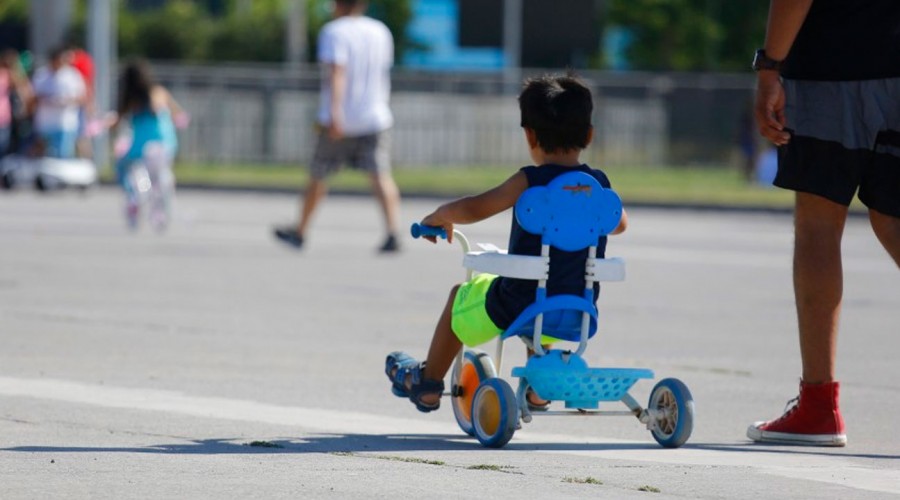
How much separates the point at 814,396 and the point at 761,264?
8.79m

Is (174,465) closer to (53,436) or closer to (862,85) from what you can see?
(53,436)

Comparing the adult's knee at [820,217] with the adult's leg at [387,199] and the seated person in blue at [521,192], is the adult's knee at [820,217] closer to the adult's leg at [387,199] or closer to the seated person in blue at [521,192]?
the seated person in blue at [521,192]

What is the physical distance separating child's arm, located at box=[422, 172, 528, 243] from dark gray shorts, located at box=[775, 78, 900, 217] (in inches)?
33.1

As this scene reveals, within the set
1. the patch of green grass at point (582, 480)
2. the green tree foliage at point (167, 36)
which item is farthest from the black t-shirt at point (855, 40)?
the green tree foliage at point (167, 36)

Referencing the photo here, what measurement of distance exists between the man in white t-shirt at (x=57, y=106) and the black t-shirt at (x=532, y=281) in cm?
1962

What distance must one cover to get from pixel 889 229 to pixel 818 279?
0.28m

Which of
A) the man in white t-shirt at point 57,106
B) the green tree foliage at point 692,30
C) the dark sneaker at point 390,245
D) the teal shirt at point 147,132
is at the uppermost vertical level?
the green tree foliage at point 692,30

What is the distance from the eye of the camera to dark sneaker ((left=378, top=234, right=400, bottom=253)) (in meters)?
14.8

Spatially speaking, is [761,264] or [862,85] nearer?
[862,85]

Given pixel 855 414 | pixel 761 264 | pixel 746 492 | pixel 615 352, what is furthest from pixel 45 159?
pixel 746 492

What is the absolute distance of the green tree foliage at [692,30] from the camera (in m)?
49.7

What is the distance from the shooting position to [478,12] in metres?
49.0

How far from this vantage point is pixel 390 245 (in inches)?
584

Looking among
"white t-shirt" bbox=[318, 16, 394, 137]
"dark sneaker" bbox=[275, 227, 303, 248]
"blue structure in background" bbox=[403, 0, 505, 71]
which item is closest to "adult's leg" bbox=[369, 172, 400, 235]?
"white t-shirt" bbox=[318, 16, 394, 137]
